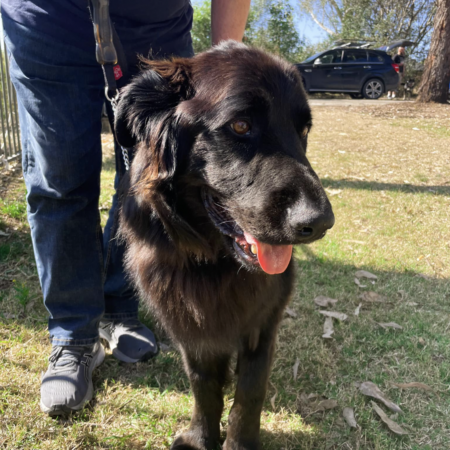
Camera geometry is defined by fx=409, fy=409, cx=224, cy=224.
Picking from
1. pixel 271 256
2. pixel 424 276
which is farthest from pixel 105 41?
pixel 424 276

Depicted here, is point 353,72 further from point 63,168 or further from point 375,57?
point 63,168

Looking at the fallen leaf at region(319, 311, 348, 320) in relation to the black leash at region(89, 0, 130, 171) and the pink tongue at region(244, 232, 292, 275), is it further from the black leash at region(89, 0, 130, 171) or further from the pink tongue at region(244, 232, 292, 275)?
the black leash at region(89, 0, 130, 171)

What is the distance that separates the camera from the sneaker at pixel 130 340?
2.27 m

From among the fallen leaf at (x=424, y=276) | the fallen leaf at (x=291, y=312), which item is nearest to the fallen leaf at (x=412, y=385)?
the fallen leaf at (x=291, y=312)

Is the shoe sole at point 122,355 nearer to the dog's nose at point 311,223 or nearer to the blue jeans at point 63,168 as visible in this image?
the blue jeans at point 63,168

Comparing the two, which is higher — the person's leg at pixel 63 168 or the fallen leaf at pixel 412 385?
the person's leg at pixel 63 168

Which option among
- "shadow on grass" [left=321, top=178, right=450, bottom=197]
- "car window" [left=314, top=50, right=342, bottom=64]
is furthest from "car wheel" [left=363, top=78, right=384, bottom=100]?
"shadow on grass" [left=321, top=178, right=450, bottom=197]

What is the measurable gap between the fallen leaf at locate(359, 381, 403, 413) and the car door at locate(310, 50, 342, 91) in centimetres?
1659

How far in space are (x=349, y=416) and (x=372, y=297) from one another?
1193 mm

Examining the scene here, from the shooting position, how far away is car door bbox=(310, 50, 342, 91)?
16719 millimetres

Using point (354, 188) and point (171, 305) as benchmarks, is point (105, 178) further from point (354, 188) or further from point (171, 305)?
point (171, 305)

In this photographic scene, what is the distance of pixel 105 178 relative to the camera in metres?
5.23

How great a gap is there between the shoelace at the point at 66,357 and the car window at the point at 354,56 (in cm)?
1743

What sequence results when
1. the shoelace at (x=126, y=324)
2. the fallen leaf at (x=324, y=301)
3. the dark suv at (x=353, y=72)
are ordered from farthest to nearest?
1. the dark suv at (x=353, y=72)
2. the fallen leaf at (x=324, y=301)
3. the shoelace at (x=126, y=324)
